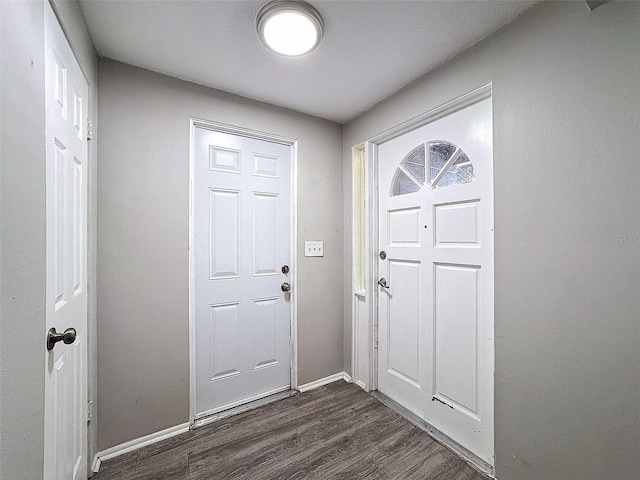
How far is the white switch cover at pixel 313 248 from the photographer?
2.25m

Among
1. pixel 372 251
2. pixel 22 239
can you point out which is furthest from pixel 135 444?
pixel 372 251

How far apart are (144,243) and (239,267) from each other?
24.4 inches

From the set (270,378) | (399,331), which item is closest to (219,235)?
(270,378)

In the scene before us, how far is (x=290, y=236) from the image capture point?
2.21 metres

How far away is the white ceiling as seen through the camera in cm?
123

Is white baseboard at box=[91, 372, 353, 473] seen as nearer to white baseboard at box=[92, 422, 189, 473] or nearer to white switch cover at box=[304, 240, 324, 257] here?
white baseboard at box=[92, 422, 189, 473]

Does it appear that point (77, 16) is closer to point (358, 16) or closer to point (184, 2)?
point (184, 2)

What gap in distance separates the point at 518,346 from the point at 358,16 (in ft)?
5.67

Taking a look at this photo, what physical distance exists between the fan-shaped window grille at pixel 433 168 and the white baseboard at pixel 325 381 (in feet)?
5.31

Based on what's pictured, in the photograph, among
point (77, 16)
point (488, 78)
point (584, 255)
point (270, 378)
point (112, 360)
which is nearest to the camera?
point (584, 255)

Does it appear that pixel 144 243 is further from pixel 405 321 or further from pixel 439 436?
pixel 439 436

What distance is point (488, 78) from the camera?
140cm

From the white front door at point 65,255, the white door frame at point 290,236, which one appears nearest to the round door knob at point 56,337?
the white front door at point 65,255

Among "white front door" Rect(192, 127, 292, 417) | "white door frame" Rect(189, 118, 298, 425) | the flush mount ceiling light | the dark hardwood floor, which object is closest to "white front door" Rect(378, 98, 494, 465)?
the dark hardwood floor
